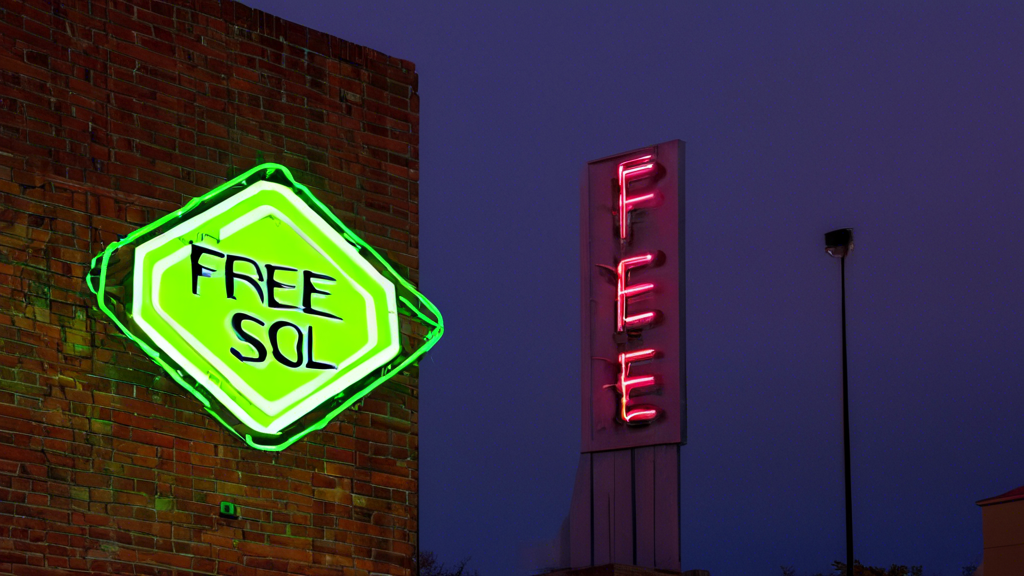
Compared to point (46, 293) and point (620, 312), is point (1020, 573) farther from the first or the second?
point (46, 293)

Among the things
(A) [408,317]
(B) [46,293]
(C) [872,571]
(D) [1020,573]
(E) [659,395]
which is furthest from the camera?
(C) [872,571]

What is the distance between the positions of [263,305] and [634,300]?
57.9 ft

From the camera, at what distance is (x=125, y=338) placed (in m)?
9.44

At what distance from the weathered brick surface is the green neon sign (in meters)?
0.16

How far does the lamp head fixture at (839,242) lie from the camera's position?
26.0 meters

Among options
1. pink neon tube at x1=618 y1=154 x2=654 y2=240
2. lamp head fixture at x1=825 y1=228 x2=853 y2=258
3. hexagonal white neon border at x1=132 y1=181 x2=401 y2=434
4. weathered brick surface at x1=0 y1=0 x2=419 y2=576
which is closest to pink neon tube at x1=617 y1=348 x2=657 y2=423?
pink neon tube at x1=618 y1=154 x2=654 y2=240

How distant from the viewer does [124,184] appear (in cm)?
961

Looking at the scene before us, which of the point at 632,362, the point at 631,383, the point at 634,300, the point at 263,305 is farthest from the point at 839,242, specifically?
the point at 263,305

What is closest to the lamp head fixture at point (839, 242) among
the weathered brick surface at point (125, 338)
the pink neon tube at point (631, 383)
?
the pink neon tube at point (631, 383)

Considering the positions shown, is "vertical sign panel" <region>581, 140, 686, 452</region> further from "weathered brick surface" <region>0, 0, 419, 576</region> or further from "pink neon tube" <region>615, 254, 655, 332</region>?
"weathered brick surface" <region>0, 0, 419, 576</region>

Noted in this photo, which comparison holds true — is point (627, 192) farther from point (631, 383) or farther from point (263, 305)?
point (263, 305)

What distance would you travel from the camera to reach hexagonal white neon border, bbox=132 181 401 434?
31.2ft

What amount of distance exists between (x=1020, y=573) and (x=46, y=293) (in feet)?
102

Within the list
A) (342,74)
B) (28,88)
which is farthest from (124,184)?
(342,74)
